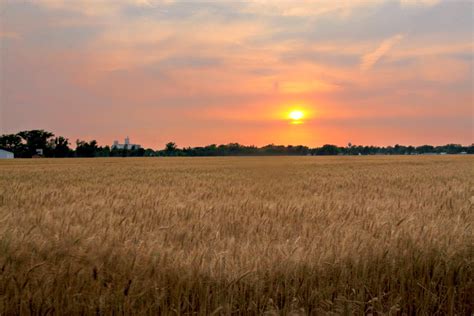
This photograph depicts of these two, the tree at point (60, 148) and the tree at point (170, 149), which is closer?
the tree at point (60, 148)

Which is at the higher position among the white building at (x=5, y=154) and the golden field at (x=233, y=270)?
the white building at (x=5, y=154)

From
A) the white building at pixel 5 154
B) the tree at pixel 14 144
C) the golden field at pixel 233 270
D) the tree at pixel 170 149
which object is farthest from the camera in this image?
the tree at pixel 170 149

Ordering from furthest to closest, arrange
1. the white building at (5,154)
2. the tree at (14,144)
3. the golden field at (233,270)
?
the tree at (14,144), the white building at (5,154), the golden field at (233,270)

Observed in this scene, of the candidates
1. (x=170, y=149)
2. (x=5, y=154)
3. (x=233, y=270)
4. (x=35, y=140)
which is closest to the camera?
(x=233, y=270)

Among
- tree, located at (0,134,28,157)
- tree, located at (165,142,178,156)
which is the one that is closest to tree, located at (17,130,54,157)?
tree, located at (0,134,28,157)

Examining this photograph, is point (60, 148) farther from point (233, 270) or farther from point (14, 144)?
point (233, 270)

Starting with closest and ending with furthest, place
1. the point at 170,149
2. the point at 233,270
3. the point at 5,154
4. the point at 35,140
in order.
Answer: the point at 233,270
the point at 5,154
the point at 35,140
the point at 170,149

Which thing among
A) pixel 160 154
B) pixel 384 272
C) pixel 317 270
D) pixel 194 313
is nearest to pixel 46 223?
pixel 194 313

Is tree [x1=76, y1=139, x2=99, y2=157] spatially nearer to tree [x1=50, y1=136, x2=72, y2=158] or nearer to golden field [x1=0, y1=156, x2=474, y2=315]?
tree [x1=50, y1=136, x2=72, y2=158]

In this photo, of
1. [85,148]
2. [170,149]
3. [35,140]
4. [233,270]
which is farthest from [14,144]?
[233,270]

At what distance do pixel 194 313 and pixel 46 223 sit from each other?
2.85 m

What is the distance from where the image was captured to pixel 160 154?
4855 inches

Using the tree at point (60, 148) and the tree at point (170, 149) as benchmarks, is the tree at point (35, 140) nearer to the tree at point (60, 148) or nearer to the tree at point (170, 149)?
the tree at point (60, 148)

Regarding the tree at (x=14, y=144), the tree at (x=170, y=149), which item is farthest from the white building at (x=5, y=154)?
the tree at (x=170, y=149)
